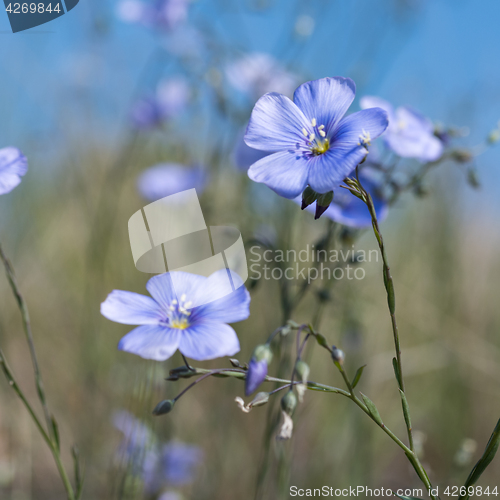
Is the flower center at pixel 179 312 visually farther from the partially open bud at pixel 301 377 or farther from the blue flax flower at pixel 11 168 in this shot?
the blue flax flower at pixel 11 168

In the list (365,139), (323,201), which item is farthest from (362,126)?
(323,201)

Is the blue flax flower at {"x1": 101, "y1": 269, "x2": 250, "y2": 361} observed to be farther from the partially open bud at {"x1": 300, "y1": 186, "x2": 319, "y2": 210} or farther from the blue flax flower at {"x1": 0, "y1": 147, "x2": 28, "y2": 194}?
the blue flax flower at {"x1": 0, "y1": 147, "x2": 28, "y2": 194}

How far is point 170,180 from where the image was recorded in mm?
2820

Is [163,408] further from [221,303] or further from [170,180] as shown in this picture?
[170,180]

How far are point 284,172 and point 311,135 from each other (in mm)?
175

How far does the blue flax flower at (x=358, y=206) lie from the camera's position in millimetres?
1392

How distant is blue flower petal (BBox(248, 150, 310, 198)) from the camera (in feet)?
2.87

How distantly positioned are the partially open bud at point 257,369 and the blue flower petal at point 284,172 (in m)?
0.31

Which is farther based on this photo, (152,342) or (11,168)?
(11,168)

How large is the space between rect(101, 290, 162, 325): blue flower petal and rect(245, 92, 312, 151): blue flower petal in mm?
405

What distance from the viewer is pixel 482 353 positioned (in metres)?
2.94

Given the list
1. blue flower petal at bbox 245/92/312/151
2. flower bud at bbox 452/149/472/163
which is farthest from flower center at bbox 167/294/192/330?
flower bud at bbox 452/149/472/163

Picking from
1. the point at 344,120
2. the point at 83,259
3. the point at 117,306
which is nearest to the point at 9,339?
the point at 83,259

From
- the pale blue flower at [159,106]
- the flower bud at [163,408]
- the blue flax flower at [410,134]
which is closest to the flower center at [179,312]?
the flower bud at [163,408]
